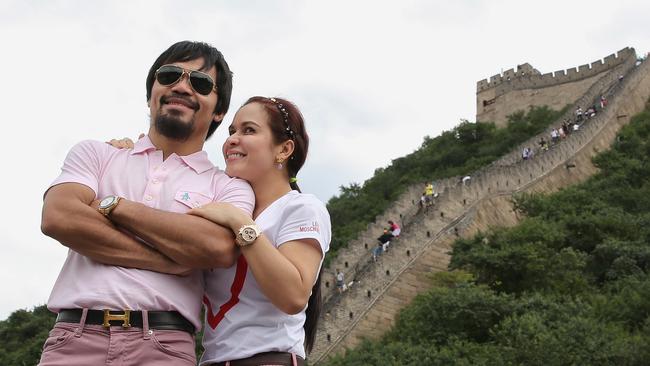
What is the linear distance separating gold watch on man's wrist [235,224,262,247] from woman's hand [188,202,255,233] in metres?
0.02

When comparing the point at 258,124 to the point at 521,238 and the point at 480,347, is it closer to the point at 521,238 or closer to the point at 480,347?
the point at 480,347

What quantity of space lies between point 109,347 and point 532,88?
51824mm

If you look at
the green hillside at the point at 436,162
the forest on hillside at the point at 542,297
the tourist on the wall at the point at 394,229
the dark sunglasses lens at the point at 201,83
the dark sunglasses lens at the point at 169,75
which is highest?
the green hillside at the point at 436,162

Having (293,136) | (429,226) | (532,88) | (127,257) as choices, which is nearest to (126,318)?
(127,257)

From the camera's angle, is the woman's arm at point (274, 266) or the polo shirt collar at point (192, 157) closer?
the woman's arm at point (274, 266)

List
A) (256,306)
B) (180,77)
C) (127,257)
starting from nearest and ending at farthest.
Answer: (127,257) < (256,306) < (180,77)

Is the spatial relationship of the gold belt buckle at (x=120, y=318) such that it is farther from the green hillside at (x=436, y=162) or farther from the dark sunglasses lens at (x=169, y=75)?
the green hillside at (x=436, y=162)

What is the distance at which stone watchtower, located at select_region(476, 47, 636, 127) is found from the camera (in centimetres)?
4934

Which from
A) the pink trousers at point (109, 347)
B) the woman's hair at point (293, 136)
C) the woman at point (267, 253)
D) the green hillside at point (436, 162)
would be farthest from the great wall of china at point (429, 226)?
the pink trousers at point (109, 347)

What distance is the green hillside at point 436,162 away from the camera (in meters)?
34.1

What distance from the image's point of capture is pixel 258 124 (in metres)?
3.50

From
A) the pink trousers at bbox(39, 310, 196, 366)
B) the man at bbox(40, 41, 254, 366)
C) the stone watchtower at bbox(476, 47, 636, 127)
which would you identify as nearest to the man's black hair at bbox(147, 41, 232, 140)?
the man at bbox(40, 41, 254, 366)

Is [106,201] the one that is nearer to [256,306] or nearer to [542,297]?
[256,306]

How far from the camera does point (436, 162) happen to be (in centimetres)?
4178
